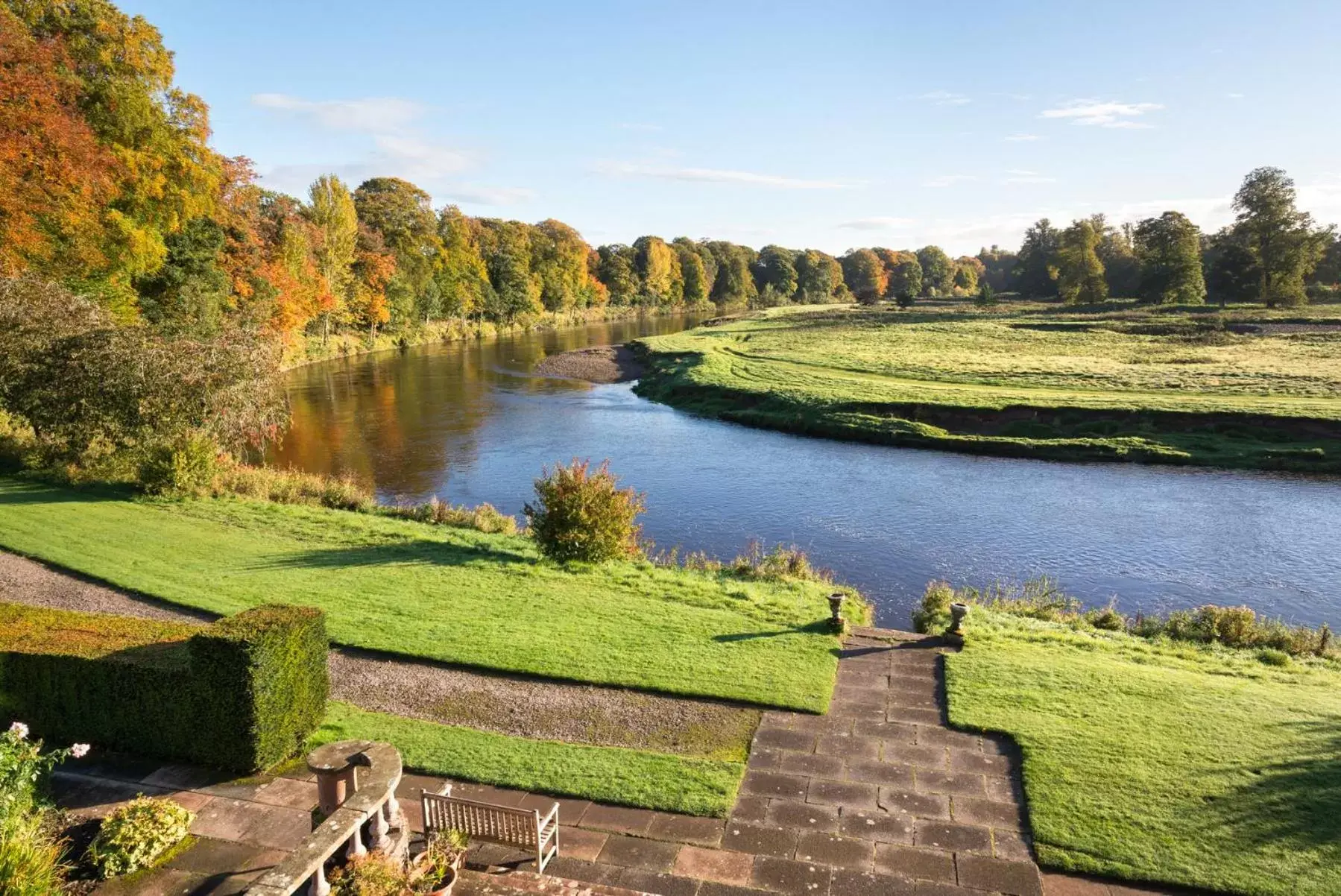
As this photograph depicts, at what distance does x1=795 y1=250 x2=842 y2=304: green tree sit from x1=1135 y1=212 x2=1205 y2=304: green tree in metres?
76.6

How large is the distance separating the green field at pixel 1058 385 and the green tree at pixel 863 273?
4356 inches

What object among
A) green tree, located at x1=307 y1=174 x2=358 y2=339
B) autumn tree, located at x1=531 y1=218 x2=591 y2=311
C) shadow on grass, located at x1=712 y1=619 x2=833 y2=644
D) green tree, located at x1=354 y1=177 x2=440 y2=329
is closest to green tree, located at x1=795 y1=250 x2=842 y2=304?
autumn tree, located at x1=531 y1=218 x2=591 y2=311

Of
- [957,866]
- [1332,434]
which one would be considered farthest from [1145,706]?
[1332,434]

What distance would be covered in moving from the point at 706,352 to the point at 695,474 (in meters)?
33.0

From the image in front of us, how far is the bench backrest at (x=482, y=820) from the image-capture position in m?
7.85

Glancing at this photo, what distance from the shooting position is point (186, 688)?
9695 mm

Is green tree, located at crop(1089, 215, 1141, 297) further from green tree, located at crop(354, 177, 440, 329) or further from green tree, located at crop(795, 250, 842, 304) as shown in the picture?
green tree, located at crop(354, 177, 440, 329)

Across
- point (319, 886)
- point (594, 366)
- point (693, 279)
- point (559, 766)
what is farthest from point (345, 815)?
point (693, 279)

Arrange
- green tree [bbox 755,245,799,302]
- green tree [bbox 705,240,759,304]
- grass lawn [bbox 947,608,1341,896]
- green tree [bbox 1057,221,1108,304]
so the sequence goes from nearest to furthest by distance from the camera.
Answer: grass lawn [bbox 947,608,1341,896] → green tree [bbox 1057,221,1108,304] → green tree [bbox 705,240,759,304] → green tree [bbox 755,245,799,302]

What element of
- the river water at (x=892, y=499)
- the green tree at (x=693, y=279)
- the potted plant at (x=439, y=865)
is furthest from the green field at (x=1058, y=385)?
the green tree at (x=693, y=279)

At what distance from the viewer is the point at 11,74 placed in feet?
91.8

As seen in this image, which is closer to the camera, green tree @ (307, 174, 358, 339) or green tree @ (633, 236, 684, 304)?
green tree @ (307, 174, 358, 339)

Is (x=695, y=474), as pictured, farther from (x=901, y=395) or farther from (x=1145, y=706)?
(x=1145, y=706)

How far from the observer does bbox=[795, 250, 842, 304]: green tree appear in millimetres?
169000
